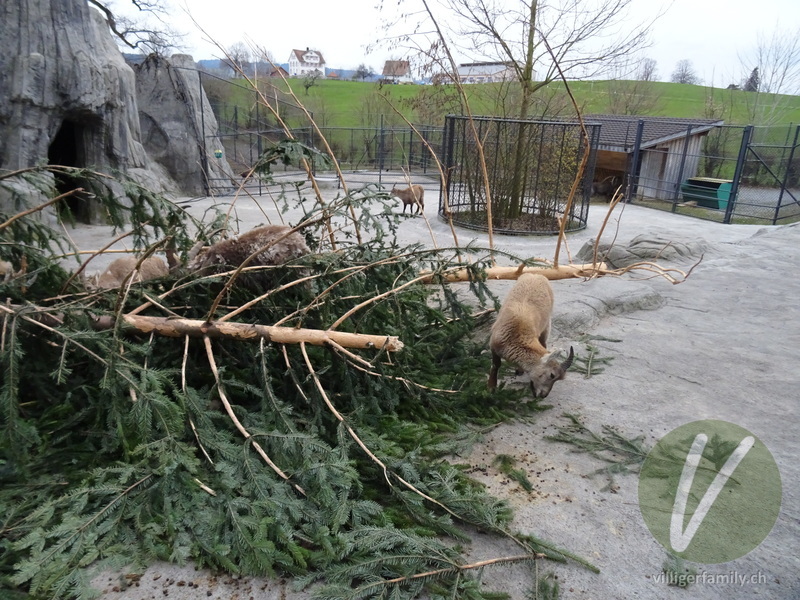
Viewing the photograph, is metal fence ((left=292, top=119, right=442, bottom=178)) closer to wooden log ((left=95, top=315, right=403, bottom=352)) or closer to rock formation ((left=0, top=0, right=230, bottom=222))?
rock formation ((left=0, top=0, right=230, bottom=222))

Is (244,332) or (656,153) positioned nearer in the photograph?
(244,332)

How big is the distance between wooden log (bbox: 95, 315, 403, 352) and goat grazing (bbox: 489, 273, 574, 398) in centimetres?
125

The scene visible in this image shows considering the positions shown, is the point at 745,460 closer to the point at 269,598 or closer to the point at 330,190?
the point at 269,598

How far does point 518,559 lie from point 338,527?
0.90m

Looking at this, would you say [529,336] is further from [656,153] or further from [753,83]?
[753,83]

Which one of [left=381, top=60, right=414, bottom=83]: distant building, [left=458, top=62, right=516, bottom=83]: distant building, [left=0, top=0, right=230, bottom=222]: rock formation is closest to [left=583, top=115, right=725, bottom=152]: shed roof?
[left=458, top=62, right=516, bottom=83]: distant building

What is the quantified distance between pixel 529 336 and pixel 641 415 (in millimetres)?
1043

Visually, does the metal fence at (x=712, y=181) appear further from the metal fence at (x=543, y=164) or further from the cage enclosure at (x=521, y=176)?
the cage enclosure at (x=521, y=176)

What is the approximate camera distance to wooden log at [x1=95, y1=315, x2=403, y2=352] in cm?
341

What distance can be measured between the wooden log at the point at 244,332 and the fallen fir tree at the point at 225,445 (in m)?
0.03

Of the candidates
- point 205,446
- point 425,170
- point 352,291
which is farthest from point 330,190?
point 205,446

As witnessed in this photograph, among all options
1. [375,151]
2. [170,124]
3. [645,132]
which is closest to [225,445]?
[170,124]

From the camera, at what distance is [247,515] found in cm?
259

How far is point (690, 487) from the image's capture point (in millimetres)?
3164
